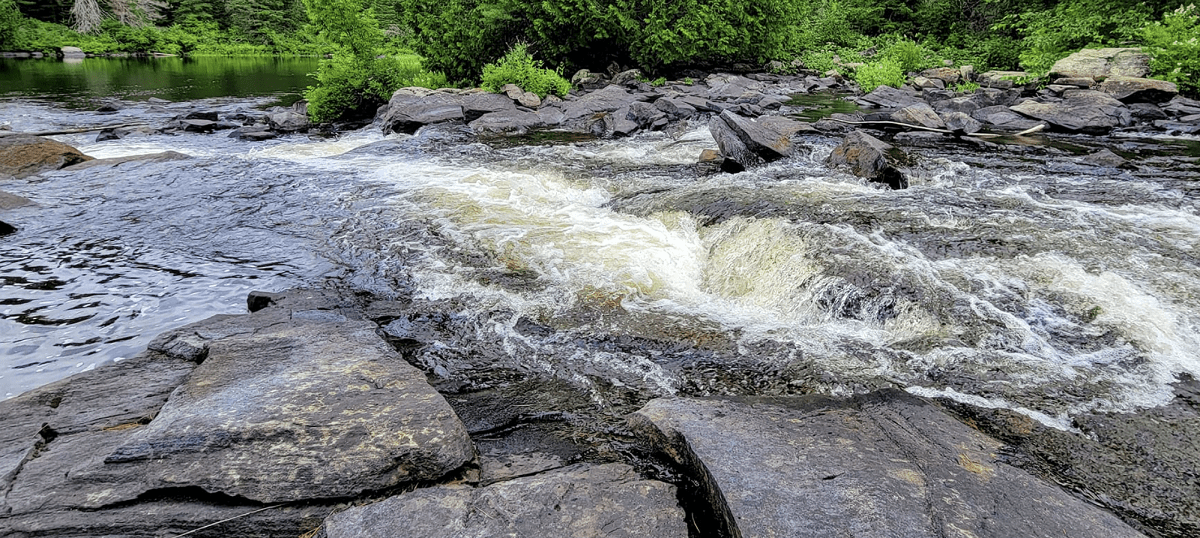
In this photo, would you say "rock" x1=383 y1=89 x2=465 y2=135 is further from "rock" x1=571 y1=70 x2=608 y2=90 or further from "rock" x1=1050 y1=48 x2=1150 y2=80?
"rock" x1=1050 y1=48 x2=1150 y2=80

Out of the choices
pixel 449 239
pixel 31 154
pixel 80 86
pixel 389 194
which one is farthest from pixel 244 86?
pixel 449 239

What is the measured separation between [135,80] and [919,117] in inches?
1179

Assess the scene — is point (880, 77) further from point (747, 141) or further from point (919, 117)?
point (747, 141)

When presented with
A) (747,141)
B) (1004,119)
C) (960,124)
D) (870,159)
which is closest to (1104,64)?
(1004,119)

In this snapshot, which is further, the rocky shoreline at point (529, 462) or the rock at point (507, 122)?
the rock at point (507, 122)

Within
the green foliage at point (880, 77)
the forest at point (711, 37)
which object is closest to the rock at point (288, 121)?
the forest at point (711, 37)

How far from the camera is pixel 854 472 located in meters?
2.52

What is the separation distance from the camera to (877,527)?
217 centimetres

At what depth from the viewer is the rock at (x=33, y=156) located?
9922 mm

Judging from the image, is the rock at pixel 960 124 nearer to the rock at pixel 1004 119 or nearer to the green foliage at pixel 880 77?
the rock at pixel 1004 119

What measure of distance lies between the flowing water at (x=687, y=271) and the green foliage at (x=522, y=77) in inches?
318

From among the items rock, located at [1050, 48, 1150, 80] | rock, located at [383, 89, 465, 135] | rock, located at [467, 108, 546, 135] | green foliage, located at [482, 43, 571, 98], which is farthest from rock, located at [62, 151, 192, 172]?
rock, located at [1050, 48, 1150, 80]

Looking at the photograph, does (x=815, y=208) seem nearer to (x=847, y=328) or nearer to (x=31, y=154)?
(x=847, y=328)

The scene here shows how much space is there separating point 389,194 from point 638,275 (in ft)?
14.8
